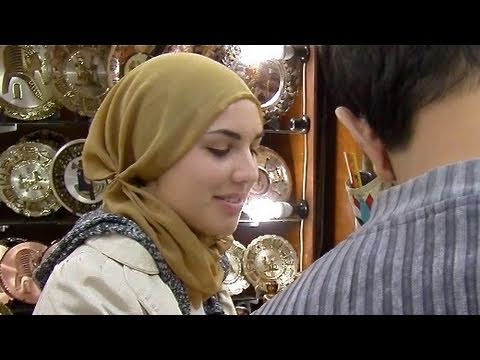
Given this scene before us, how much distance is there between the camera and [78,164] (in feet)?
8.73

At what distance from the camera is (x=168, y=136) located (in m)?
1.18

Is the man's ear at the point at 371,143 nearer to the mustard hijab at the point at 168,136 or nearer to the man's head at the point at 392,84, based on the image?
the man's head at the point at 392,84

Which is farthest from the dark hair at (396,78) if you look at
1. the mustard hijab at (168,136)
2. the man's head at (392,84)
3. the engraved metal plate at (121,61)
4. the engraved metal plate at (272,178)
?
the engraved metal plate at (272,178)

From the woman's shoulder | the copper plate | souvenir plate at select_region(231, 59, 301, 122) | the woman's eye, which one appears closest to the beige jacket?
the woman's shoulder

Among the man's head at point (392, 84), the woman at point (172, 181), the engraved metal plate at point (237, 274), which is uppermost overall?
the man's head at point (392, 84)

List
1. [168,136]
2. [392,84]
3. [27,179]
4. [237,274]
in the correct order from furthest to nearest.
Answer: [237,274] < [27,179] < [168,136] < [392,84]

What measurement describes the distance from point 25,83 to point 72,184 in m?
0.50

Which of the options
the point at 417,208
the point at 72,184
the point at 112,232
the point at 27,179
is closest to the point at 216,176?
the point at 112,232

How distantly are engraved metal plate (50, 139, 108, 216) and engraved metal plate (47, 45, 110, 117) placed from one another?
0.58 ft

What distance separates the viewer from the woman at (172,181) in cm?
114

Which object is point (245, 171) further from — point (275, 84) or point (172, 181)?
point (275, 84)

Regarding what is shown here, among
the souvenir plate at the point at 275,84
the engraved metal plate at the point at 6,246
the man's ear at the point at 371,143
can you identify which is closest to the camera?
the man's ear at the point at 371,143

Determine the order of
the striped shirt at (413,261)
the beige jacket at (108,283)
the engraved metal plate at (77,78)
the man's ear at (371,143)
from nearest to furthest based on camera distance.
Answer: the striped shirt at (413,261), the man's ear at (371,143), the beige jacket at (108,283), the engraved metal plate at (77,78)

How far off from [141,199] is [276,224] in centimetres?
177
